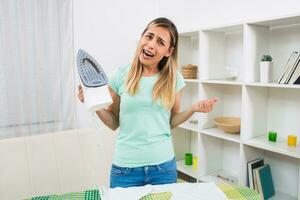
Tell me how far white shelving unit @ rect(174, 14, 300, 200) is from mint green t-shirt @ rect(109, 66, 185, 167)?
31.2 inches

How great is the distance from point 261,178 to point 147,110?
1.08 m

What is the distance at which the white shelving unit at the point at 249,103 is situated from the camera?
6.05 ft

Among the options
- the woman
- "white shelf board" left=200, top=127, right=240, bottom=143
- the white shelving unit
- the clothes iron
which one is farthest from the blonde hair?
"white shelf board" left=200, top=127, right=240, bottom=143

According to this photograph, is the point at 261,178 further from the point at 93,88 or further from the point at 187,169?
the point at 93,88

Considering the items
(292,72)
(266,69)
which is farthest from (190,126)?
(292,72)

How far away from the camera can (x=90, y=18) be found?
2.38 m

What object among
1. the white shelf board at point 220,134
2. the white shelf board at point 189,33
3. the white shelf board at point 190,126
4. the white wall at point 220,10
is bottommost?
the white shelf board at point 220,134

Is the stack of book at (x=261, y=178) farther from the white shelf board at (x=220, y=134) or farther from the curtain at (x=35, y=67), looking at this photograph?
the curtain at (x=35, y=67)

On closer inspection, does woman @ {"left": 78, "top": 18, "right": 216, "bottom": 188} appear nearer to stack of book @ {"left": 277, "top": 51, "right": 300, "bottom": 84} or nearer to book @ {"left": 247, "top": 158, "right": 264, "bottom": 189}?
Result: stack of book @ {"left": 277, "top": 51, "right": 300, "bottom": 84}

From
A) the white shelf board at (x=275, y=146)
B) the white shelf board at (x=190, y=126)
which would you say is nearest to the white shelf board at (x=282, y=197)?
the white shelf board at (x=275, y=146)

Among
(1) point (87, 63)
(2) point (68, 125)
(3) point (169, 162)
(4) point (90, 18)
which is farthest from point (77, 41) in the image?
(3) point (169, 162)

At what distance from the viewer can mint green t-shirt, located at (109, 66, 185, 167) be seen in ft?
4.17

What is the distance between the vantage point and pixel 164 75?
1.36 metres

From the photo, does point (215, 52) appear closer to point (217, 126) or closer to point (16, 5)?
point (217, 126)
